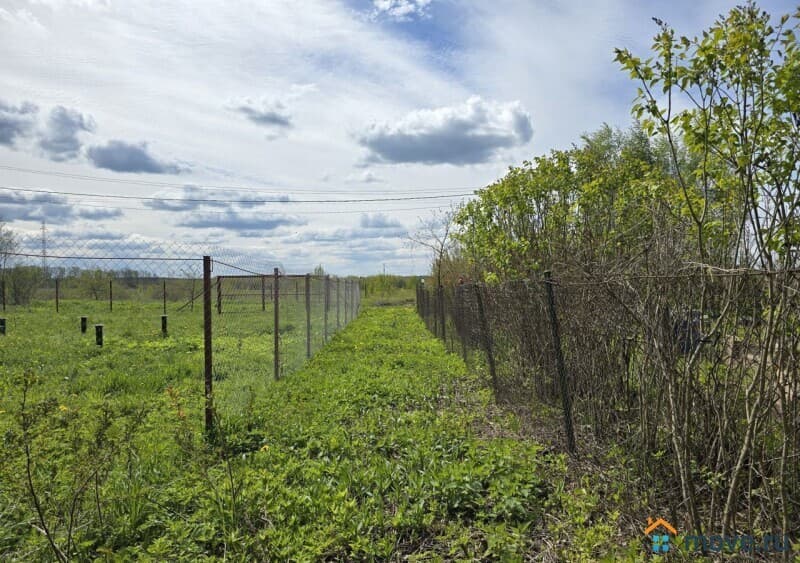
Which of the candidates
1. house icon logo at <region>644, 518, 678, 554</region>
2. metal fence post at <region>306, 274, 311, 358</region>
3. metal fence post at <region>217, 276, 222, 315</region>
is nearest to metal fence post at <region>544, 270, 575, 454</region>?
house icon logo at <region>644, 518, 678, 554</region>

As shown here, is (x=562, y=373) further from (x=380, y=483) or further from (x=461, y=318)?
(x=461, y=318)

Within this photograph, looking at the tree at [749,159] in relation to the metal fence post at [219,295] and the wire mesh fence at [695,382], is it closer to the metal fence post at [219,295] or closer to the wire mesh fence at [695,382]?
the wire mesh fence at [695,382]

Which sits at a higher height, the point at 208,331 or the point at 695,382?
the point at 208,331

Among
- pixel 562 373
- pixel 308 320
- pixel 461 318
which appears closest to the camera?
pixel 562 373

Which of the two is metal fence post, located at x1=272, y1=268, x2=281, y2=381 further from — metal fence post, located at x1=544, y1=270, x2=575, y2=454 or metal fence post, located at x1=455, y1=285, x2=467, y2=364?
metal fence post, located at x1=544, y1=270, x2=575, y2=454

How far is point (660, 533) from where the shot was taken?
2.95m

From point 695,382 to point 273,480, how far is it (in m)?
2.90

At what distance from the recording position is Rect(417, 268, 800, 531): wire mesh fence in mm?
2453

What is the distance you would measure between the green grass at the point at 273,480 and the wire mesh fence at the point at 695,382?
0.73 metres

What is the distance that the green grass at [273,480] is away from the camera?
10.2ft

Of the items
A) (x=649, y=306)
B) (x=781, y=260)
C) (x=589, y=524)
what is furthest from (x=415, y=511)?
(x=781, y=260)

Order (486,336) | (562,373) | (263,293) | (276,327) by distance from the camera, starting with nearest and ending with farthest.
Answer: (562,373) → (486,336) → (263,293) → (276,327)

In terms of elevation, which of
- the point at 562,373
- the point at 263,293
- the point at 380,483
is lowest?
the point at 380,483

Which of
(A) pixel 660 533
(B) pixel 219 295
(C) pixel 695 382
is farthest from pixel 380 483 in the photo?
(B) pixel 219 295
